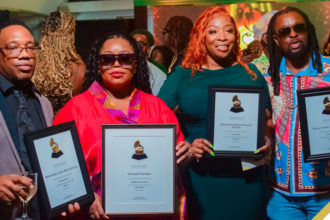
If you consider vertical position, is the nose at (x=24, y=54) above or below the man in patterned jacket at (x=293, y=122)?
above

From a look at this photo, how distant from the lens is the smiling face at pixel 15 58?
2297 mm

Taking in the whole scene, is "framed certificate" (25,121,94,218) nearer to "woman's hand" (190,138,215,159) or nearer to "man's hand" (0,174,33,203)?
"man's hand" (0,174,33,203)

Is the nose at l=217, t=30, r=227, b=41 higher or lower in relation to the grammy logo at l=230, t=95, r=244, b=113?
higher

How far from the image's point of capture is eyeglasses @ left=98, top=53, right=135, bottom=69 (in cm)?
248

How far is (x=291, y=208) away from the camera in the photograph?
2.86m

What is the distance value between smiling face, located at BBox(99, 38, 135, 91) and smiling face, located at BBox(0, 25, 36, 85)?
38cm

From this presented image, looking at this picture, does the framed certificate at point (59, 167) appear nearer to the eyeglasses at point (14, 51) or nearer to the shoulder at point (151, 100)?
the eyeglasses at point (14, 51)

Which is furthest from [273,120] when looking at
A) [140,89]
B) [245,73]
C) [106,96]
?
[106,96]

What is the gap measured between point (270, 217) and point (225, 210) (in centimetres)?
31

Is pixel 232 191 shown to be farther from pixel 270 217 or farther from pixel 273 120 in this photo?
pixel 273 120

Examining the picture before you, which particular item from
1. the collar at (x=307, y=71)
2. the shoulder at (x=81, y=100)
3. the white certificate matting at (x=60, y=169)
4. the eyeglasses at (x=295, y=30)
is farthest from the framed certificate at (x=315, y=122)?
the white certificate matting at (x=60, y=169)

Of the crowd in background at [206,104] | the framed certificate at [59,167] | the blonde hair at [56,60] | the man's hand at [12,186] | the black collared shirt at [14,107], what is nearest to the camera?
the man's hand at [12,186]

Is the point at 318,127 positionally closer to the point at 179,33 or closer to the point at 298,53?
the point at 298,53

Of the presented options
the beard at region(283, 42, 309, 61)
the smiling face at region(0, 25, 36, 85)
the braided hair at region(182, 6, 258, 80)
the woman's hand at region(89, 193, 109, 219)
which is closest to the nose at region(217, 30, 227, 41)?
the braided hair at region(182, 6, 258, 80)
